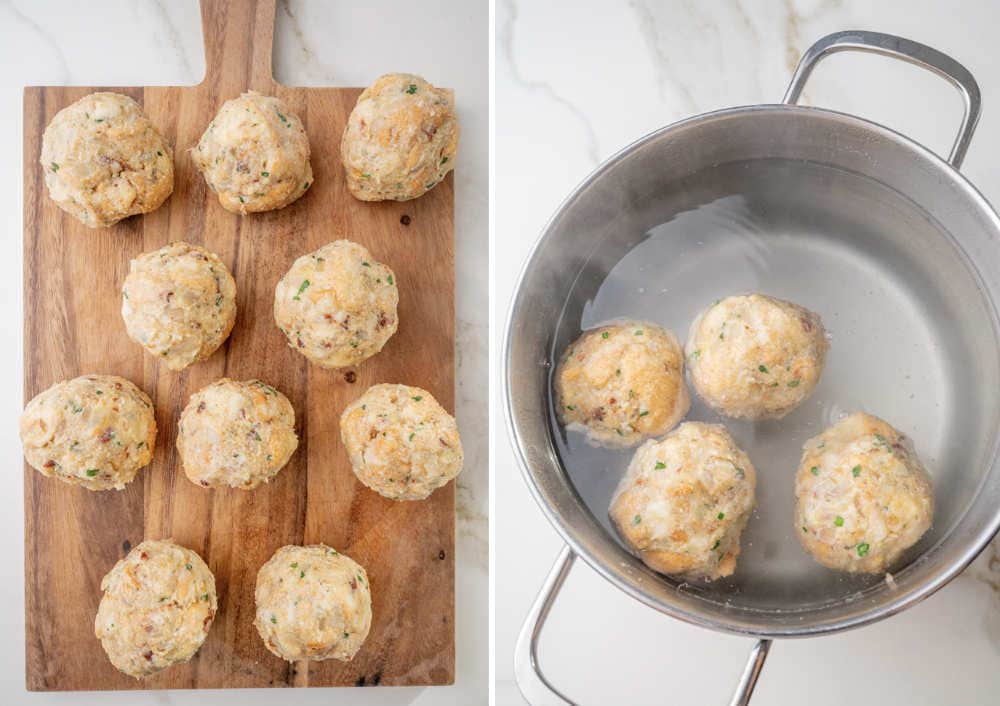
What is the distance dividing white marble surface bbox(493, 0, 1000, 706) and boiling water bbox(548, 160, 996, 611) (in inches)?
6.3

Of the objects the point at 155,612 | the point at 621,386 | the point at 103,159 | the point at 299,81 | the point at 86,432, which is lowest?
the point at 155,612

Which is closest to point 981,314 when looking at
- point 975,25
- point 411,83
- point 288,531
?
point 975,25

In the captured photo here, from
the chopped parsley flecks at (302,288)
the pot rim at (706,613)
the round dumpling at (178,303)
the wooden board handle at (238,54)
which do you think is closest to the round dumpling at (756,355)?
the pot rim at (706,613)

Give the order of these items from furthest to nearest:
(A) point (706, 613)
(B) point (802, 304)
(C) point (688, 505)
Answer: (B) point (802, 304) → (C) point (688, 505) → (A) point (706, 613)

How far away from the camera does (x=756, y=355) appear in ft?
3.16

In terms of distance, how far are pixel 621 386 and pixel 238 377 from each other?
64 centimetres

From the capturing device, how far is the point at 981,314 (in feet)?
3.20

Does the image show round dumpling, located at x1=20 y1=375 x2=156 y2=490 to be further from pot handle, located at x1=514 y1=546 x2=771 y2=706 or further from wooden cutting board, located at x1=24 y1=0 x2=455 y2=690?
pot handle, located at x1=514 y1=546 x2=771 y2=706

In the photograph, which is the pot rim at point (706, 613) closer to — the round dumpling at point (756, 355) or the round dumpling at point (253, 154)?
the round dumpling at point (756, 355)

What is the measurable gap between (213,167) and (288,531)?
55 cm

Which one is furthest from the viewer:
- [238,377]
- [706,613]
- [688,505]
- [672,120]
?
[238,377]

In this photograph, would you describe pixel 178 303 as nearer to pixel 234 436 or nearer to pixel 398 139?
pixel 234 436

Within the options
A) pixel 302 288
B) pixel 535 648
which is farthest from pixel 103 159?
pixel 535 648

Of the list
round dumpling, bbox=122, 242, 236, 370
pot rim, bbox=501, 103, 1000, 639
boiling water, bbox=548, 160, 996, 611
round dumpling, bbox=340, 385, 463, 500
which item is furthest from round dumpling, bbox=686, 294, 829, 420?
round dumpling, bbox=122, 242, 236, 370
